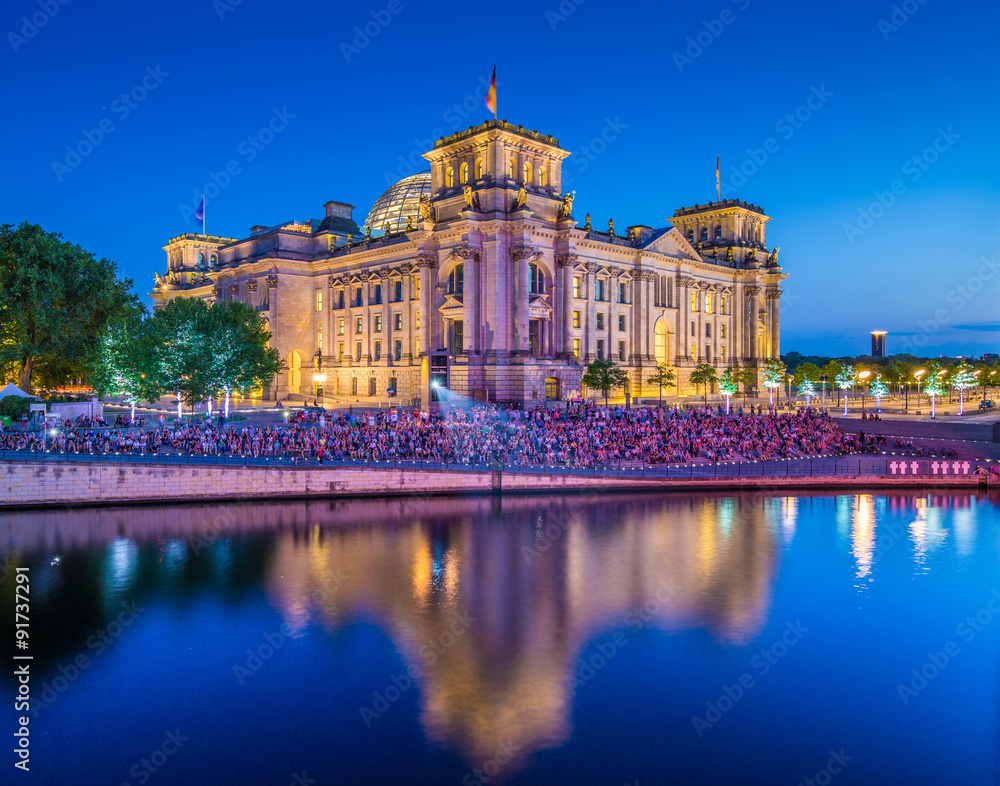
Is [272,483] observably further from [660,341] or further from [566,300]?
[660,341]

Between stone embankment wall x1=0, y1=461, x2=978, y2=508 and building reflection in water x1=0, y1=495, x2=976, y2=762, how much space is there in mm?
1009

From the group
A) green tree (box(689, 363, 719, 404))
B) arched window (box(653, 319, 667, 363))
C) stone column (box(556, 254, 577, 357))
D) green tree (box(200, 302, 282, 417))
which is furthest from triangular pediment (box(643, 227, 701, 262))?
green tree (box(200, 302, 282, 417))

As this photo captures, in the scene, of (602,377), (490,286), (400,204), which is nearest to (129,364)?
(490,286)

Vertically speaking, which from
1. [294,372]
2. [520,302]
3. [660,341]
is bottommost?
[294,372]

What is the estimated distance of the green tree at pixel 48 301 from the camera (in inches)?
2079

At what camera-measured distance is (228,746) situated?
13.8 metres

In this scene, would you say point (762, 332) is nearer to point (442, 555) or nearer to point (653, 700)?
point (442, 555)

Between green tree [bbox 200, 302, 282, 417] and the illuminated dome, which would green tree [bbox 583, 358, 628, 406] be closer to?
green tree [bbox 200, 302, 282, 417]

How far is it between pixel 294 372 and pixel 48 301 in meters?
31.8

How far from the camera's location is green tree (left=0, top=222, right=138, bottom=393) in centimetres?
5281

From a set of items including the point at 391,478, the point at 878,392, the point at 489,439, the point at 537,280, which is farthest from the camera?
the point at 878,392

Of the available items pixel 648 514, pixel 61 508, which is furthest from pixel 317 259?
pixel 648 514

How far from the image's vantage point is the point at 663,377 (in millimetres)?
73625

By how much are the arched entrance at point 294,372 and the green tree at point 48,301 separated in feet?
82.0
